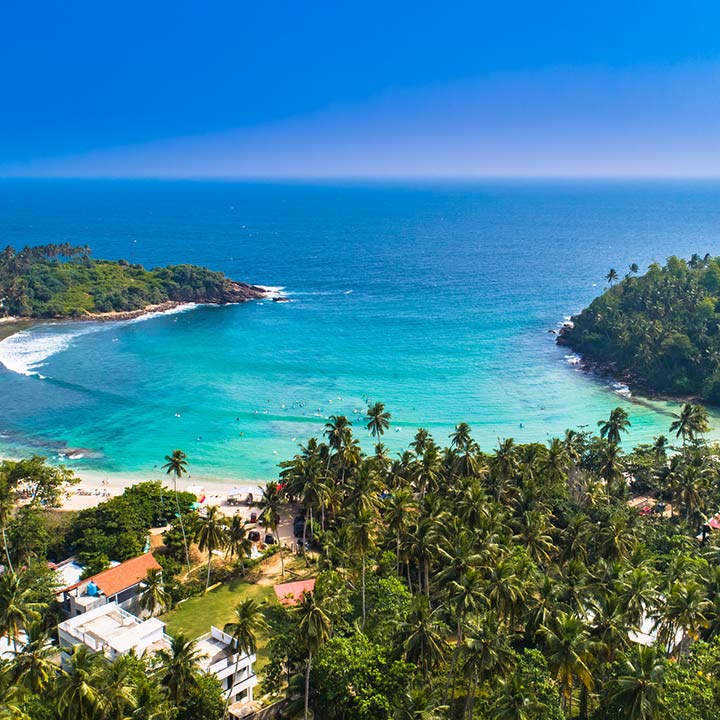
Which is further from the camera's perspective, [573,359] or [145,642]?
[573,359]

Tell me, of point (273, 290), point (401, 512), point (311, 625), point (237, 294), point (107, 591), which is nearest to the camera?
point (311, 625)

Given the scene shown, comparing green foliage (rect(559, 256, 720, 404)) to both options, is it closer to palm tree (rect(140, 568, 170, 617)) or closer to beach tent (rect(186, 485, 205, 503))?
beach tent (rect(186, 485, 205, 503))

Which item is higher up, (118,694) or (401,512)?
(401,512)

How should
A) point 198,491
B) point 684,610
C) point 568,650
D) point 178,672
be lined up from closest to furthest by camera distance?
point 178,672 → point 568,650 → point 684,610 → point 198,491

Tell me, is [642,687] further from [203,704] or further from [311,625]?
[203,704]

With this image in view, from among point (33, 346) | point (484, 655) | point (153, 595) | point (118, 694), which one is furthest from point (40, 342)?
point (484, 655)

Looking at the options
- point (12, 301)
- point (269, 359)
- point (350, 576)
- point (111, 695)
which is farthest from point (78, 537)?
point (12, 301)

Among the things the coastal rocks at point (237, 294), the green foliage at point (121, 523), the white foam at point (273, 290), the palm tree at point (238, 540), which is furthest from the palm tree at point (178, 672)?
the white foam at point (273, 290)

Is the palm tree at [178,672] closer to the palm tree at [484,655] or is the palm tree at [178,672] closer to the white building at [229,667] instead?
the white building at [229,667]
